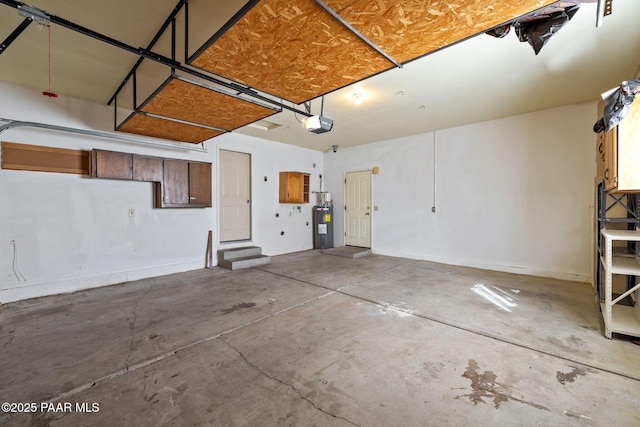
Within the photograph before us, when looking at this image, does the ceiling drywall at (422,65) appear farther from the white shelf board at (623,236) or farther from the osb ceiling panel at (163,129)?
the white shelf board at (623,236)

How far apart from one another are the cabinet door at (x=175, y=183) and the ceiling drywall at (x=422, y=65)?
140 cm

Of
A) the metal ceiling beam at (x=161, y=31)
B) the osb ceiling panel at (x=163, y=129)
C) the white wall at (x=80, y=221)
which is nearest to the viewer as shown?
the metal ceiling beam at (x=161, y=31)

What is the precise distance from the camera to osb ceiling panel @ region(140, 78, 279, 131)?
2723mm

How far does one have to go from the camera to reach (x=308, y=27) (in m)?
1.77

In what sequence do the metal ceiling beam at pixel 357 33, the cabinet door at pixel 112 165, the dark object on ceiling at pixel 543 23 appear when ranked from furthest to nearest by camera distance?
the cabinet door at pixel 112 165
the dark object on ceiling at pixel 543 23
the metal ceiling beam at pixel 357 33

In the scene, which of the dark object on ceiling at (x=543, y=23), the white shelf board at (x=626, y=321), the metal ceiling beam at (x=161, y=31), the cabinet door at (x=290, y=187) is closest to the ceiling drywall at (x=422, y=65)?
the metal ceiling beam at (x=161, y=31)

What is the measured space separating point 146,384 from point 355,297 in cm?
253

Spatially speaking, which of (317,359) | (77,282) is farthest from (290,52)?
(77,282)

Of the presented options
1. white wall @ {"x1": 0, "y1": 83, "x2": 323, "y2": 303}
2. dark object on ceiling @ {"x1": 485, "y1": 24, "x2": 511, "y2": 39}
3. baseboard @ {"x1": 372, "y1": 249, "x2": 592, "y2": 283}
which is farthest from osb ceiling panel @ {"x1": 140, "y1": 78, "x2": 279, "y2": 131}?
baseboard @ {"x1": 372, "y1": 249, "x2": 592, "y2": 283}

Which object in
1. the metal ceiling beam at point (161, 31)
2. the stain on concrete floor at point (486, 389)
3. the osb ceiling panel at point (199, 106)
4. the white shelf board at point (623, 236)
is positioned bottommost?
the stain on concrete floor at point (486, 389)

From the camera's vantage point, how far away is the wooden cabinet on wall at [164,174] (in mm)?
4227

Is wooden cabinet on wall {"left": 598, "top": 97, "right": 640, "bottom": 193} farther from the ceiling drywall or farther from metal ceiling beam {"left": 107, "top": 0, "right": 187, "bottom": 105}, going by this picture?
metal ceiling beam {"left": 107, "top": 0, "right": 187, "bottom": 105}

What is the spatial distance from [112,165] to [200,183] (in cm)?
143

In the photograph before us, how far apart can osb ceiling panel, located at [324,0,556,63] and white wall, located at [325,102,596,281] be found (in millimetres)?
4033
